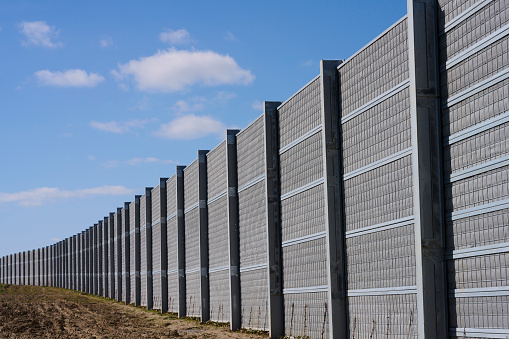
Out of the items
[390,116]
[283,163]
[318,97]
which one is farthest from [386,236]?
[283,163]

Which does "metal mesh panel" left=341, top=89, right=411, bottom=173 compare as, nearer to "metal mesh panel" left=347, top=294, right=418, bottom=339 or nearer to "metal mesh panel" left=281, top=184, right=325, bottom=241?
"metal mesh panel" left=281, top=184, right=325, bottom=241

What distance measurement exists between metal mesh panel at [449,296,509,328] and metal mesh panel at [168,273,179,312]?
2253 centimetres

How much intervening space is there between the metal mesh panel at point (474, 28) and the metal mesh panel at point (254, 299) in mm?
10827

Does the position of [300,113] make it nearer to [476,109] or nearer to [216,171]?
[476,109]

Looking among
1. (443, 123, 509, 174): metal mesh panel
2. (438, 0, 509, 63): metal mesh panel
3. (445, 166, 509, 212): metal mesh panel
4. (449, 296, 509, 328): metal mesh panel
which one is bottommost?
(449, 296, 509, 328): metal mesh panel

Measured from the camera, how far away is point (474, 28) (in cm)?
1134

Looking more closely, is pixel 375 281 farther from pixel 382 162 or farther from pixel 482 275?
pixel 482 275

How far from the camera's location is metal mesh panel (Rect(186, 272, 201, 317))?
2973 centimetres

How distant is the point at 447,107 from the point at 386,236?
315cm

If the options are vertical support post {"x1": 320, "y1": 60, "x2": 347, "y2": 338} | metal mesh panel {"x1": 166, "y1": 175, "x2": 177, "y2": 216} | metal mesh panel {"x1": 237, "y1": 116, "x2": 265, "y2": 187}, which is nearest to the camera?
vertical support post {"x1": 320, "y1": 60, "x2": 347, "y2": 338}

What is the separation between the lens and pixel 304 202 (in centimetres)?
1816

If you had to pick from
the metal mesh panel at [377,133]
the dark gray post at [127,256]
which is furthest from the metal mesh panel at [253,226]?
the dark gray post at [127,256]

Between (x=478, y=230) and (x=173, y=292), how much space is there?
979 inches

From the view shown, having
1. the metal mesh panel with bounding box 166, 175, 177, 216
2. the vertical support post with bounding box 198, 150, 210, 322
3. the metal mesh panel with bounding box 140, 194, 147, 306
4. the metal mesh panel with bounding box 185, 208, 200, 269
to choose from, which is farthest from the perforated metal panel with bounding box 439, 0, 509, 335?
the metal mesh panel with bounding box 140, 194, 147, 306
